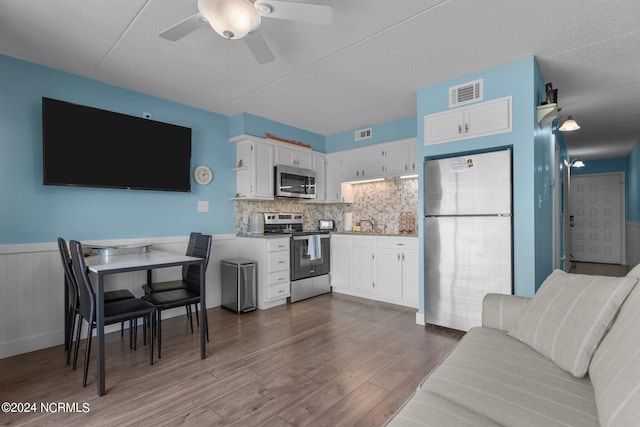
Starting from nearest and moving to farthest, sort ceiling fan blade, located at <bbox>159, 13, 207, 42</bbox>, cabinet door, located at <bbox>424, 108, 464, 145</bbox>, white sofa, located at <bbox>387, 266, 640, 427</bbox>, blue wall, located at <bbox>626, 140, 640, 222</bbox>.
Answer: white sofa, located at <bbox>387, 266, 640, 427</bbox> < ceiling fan blade, located at <bbox>159, 13, 207, 42</bbox> < cabinet door, located at <bbox>424, 108, 464, 145</bbox> < blue wall, located at <bbox>626, 140, 640, 222</bbox>

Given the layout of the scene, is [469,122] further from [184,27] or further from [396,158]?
[184,27]

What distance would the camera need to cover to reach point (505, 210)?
2.93 meters

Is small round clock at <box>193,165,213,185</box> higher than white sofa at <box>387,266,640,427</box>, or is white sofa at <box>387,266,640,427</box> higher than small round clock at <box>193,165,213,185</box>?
small round clock at <box>193,165,213,185</box>

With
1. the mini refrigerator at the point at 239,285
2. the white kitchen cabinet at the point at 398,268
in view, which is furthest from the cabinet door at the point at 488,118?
the mini refrigerator at the point at 239,285

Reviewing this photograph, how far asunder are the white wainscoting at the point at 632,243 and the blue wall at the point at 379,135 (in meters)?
5.00

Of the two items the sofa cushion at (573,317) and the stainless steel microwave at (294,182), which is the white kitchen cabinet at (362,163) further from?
the sofa cushion at (573,317)

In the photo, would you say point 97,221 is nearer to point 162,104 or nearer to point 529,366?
point 162,104

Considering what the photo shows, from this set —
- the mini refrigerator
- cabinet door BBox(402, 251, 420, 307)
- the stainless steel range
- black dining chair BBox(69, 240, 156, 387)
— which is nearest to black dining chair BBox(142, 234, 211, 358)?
black dining chair BBox(69, 240, 156, 387)

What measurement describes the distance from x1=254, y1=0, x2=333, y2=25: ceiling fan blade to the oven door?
2.89 m

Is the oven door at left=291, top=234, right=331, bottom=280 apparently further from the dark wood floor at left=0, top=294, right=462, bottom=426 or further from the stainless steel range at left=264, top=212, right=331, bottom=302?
the dark wood floor at left=0, top=294, right=462, bottom=426

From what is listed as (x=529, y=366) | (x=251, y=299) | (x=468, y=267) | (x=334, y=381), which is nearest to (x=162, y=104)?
(x=251, y=299)

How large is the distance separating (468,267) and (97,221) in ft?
12.3

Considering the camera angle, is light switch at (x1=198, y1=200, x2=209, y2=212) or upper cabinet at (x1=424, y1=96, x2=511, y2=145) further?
light switch at (x1=198, y1=200, x2=209, y2=212)

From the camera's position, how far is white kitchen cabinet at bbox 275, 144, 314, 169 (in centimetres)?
463
